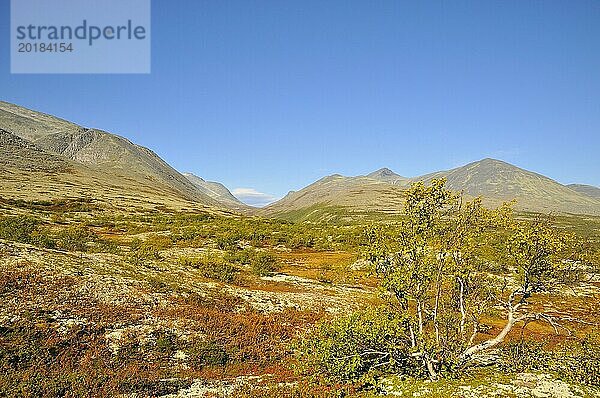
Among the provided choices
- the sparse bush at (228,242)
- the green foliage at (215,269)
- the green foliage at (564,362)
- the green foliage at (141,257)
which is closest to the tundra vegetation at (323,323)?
the green foliage at (564,362)

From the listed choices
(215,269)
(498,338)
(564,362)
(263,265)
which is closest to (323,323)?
(498,338)

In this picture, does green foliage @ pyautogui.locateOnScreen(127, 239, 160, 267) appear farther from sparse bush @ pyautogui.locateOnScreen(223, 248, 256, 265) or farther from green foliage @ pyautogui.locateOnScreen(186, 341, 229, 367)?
green foliage @ pyautogui.locateOnScreen(186, 341, 229, 367)

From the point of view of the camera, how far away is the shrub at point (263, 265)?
39.8 meters

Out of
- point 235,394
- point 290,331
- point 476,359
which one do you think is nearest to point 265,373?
point 235,394

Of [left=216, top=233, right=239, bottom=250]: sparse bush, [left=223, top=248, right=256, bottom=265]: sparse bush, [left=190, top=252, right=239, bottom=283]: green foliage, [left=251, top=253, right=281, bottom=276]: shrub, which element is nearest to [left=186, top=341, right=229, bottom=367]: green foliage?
[left=190, top=252, right=239, bottom=283]: green foliage

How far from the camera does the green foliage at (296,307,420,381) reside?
16.5 metres

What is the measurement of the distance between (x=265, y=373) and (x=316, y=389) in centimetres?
347

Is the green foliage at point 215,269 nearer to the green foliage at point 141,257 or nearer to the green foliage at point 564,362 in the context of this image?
the green foliage at point 141,257

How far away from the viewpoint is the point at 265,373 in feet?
62.4

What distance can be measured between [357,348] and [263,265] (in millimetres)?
26264

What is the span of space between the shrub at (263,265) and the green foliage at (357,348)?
2205 cm

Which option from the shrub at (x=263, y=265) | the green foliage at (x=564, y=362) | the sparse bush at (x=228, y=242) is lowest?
the green foliage at (x=564, y=362)

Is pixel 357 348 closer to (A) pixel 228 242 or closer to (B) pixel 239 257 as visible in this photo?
(B) pixel 239 257

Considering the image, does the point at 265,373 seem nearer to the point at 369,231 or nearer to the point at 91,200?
the point at 369,231
